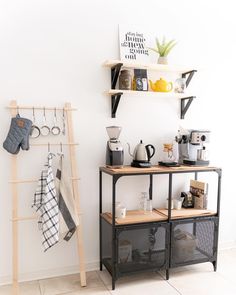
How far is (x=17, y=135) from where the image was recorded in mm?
2188

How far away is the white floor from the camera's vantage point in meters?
2.29

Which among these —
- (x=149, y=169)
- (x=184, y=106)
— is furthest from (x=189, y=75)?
(x=149, y=169)

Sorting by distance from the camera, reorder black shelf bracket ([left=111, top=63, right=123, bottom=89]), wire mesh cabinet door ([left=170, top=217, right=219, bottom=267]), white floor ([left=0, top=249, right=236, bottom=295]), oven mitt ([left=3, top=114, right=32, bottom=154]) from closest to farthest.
→ oven mitt ([left=3, top=114, right=32, bottom=154]) < white floor ([left=0, top=249, right=236, bottom=295]) < black shelf bracket ([left=111, top=63, right=123, bottom=89]) < wire mesh cabinet door ([left=170, top=217, right=219, bottom=267])

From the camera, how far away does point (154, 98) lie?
275cm

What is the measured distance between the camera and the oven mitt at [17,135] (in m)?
2.18

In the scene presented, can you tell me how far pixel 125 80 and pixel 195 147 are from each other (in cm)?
89

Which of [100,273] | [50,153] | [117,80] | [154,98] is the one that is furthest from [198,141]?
[100,273]

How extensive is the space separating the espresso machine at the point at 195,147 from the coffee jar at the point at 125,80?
0.69 meters

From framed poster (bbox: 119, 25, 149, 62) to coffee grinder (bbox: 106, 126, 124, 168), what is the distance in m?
0.67

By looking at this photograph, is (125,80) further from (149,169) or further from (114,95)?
(149,169)

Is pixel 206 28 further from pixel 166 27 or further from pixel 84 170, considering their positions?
pixel 84 170

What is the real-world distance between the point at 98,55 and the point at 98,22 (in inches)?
Result: 11.1

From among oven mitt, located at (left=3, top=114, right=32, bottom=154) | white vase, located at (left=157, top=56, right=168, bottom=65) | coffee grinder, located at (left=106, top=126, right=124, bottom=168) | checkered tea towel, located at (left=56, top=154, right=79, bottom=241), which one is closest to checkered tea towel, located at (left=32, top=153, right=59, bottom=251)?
checkered tea towel, located at (left=56, top=154, right=79, bottom=241)

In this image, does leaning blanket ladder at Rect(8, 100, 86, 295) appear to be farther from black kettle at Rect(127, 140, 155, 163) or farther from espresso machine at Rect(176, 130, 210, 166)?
espresso machine at Rect(176, 130, 210, 166)
